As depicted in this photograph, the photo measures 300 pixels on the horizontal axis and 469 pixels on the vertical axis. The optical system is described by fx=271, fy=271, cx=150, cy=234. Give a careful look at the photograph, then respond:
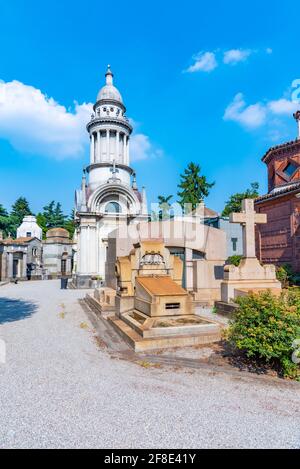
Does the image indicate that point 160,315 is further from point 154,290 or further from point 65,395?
point 65,395

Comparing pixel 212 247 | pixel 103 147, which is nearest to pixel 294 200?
pixel 212 247

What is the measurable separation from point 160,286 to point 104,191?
2107cm

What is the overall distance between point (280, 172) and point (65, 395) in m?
21.5

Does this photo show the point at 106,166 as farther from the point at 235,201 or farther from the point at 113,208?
the point at 235,201

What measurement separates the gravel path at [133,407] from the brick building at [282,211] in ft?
38.6

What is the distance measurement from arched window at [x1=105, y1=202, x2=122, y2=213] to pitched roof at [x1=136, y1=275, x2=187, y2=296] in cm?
1990

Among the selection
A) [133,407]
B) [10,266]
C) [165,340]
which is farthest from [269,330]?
[10,266]

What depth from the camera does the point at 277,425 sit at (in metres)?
3.21

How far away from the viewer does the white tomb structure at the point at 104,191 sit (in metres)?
26.6

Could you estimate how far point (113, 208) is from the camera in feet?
94.4

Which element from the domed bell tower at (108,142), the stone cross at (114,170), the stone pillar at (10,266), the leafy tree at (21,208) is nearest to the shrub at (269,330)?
the stone cross at (114,170)

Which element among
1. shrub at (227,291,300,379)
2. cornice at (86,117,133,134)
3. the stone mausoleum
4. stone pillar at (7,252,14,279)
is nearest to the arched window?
cornice at (86,117,133,134)

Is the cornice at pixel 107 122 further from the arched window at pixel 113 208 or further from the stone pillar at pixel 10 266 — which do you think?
the stone pillar at pixel 10 266

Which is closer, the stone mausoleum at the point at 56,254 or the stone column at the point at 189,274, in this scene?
the stone column at the point at 189,274
